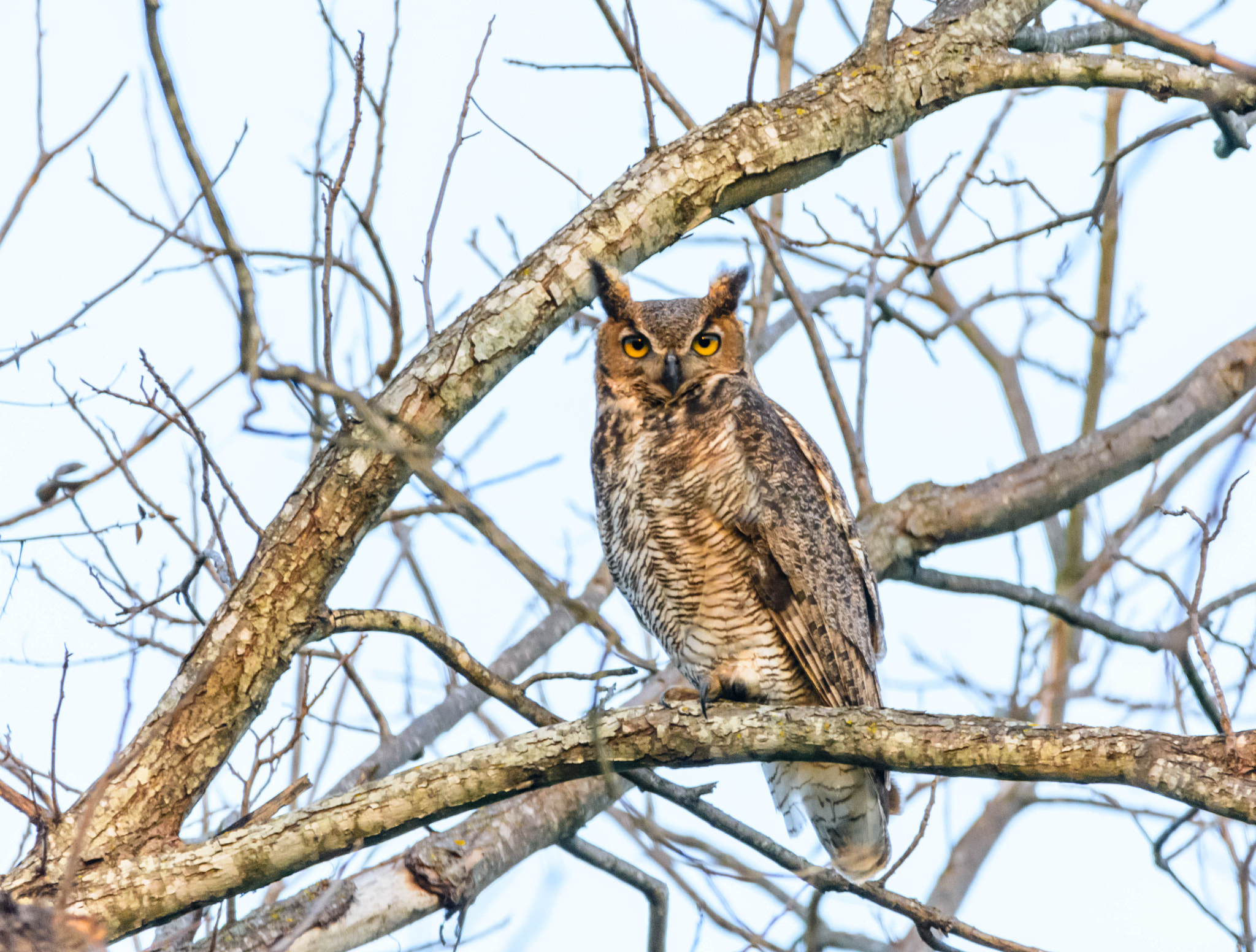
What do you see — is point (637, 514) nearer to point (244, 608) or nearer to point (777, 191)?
point (777, 191)

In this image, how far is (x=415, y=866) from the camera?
3.33 m

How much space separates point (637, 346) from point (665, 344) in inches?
5.3

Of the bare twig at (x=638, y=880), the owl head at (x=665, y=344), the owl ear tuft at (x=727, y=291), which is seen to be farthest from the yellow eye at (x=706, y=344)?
the bare twig at (x=638, y=880)

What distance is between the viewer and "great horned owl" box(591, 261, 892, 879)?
3559 mm

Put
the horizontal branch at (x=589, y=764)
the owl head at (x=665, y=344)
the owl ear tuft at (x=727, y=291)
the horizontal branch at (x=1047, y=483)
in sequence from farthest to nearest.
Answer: the horizontal branch at (x=1047, y=483) < the owl ear tuft at (x=727, y=291) < the owl head at (x=665, y=344) < the horizontal branch at (x=589, y=764)

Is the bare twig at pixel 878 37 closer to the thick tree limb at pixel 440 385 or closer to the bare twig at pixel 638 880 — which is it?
the thick tree limb at pixel 440 385

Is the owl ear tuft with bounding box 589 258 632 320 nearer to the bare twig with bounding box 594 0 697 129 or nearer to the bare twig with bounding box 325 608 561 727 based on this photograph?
the bare twig with bounding box 594 0 697 129

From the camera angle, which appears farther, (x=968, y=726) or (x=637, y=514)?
(x=637, y=514)

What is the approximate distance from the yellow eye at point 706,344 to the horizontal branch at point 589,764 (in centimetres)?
176

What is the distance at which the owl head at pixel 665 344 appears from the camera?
12.9 feet

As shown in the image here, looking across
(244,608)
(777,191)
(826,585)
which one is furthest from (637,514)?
(244,608)

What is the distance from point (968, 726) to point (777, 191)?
1.56 meters

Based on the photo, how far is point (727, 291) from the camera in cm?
422

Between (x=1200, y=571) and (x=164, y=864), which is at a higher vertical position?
(x=1200, y=571)
